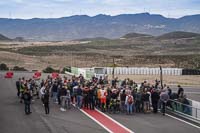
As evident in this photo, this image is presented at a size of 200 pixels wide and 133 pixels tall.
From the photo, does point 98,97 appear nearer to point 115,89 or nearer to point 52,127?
point 115,89

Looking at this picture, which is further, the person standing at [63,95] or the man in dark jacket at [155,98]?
the person standing at [63,95]

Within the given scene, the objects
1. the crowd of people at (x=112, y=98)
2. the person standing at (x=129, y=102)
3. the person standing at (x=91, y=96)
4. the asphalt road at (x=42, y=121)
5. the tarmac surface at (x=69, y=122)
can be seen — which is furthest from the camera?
the person standing at (x=91, y=96)

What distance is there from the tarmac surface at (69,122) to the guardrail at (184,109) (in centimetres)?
94

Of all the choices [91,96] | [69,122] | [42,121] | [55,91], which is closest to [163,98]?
[91,96]

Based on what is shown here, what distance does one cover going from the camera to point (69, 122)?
21484 millimetres

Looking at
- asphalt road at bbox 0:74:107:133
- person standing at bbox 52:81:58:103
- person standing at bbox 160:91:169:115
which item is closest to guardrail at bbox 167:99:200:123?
person standing at bbox 160:91:169:115

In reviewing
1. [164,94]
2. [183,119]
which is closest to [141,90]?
[164,94]

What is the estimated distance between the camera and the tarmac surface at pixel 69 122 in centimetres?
1988

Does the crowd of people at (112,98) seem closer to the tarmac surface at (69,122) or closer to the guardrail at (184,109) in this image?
the guardrail at (184,109)

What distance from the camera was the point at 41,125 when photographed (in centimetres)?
2062

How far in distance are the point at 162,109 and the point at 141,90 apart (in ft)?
4.88

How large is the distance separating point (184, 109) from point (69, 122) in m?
6.18

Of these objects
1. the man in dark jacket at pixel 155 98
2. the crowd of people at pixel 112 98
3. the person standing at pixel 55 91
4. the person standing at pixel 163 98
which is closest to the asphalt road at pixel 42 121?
the crowd of people at pixel 112 98

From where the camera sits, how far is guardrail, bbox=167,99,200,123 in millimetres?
22506
